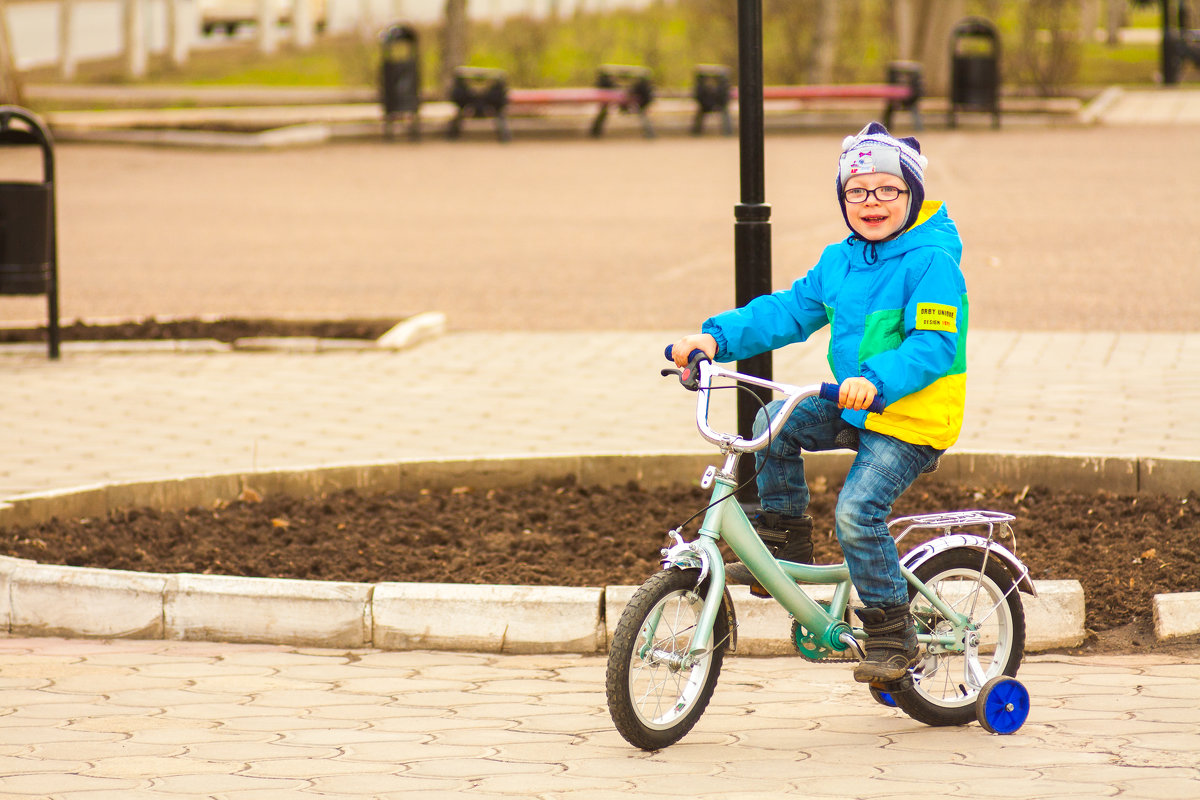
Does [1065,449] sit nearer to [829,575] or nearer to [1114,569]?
[1114,569]

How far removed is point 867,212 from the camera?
4.29 meters

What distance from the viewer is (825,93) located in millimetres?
23953

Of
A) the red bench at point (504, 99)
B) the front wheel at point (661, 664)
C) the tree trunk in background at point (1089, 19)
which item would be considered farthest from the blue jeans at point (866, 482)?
the tree trunk in background at point (1089, 19)

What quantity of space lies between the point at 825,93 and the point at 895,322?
66.4 ft

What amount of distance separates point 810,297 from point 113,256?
11387mm

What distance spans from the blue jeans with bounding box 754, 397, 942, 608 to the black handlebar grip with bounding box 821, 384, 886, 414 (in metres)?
0.27

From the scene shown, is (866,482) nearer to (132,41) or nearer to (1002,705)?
(1002,705)

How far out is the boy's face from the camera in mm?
4277

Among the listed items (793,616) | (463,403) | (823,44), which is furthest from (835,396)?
(823,44)

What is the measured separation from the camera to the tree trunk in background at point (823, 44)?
1201 inches

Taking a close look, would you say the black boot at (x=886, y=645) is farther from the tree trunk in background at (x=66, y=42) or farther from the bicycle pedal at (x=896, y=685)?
the tree trunk in background at (x=66, y=42)

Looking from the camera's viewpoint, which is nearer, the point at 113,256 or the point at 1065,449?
the point at 1065,449

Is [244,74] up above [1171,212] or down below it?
above

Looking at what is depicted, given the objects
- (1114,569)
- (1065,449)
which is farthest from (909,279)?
(1065,449)
